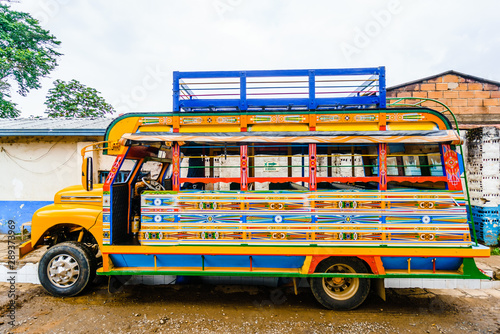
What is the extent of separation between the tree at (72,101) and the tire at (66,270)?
19.7m

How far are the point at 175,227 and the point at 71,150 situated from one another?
6.56 metres

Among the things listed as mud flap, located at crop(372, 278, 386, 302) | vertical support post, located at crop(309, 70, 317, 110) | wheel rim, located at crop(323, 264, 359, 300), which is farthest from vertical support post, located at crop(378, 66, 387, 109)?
mud flap, located at crop(372, 278, 386, 302)

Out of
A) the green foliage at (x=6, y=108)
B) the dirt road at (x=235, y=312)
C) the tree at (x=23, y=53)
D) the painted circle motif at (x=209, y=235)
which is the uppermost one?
the tree at (x=23, y=53)

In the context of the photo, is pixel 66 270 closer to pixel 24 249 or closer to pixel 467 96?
pixel 24 249

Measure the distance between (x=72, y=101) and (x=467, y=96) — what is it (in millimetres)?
24744

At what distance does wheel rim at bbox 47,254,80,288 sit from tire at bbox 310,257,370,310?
3864mm

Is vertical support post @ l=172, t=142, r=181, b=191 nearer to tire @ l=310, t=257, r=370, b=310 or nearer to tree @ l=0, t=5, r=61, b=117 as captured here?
tire @ l=310, t=257, r=370, b=310

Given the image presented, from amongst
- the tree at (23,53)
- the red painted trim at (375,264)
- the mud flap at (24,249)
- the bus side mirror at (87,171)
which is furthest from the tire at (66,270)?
the tree at (23,53)

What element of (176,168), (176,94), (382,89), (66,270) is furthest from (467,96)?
(66,270)

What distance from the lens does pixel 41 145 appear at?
820 centimetres

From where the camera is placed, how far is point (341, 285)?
3934mm

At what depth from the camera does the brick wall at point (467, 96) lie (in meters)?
8.33

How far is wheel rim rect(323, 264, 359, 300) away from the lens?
3.85m

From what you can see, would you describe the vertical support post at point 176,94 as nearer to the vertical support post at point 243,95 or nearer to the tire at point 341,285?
the vertical support post at point 243,95
